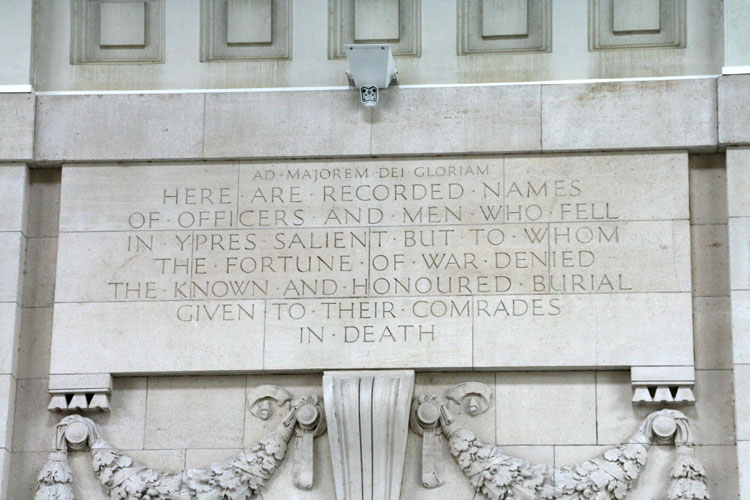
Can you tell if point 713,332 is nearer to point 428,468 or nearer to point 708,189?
point 708,189

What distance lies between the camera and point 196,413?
51.9 feet

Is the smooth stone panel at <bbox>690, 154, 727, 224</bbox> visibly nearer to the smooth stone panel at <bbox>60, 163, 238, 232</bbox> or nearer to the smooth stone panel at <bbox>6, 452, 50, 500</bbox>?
the smooth stone panel at <bbox>60, 163, 238, 232</bbox>

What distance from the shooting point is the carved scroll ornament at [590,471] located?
1509 centimetres

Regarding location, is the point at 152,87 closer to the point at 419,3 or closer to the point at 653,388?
the point at 419,3

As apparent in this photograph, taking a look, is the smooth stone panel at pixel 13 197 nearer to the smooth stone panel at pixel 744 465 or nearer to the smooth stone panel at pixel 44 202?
the smooth stone panel at pixel 44 202

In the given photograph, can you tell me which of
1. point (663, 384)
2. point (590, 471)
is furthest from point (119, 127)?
point (663, 384)

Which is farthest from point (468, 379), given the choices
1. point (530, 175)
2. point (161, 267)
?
point (161, 267)

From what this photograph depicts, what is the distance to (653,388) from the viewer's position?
1540 centimetres

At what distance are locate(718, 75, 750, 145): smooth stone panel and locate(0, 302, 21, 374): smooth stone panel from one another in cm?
648

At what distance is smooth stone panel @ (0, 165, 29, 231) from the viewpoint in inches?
640

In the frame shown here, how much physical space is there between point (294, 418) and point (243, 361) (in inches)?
27.1

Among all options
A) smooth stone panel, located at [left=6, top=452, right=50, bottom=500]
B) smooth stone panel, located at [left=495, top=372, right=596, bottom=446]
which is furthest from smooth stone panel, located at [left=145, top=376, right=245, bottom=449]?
smooth stone panel, located at [left=495, top=372, right=596, bottom=446]

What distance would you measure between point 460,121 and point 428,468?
3.16m

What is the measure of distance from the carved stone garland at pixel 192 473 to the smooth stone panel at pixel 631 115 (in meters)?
3.31
